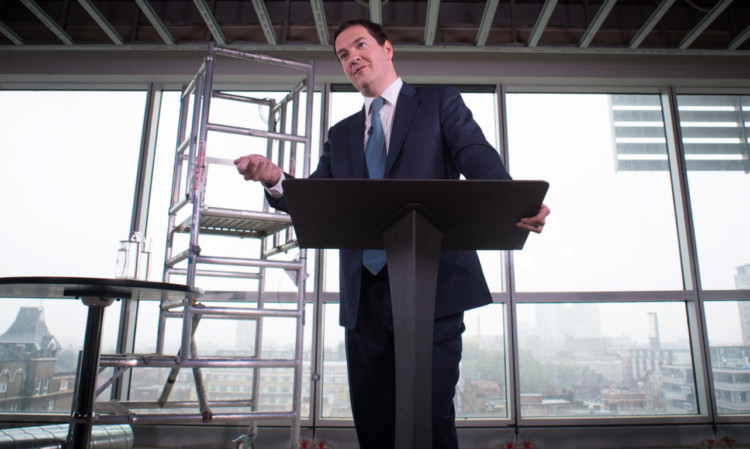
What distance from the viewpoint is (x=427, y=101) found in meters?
1.27

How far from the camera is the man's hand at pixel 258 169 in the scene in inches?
40.1

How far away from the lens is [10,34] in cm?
344

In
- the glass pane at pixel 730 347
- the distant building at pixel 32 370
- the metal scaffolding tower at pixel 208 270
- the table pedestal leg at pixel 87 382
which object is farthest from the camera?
the glass pane at pixel 730 347

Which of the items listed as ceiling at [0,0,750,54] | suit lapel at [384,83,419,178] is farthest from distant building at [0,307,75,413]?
suit lapel at [384,83,419,178]

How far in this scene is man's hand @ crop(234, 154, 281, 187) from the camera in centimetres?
102

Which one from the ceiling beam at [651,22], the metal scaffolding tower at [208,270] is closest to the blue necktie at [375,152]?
the metal scaffolding tower at [208,270]

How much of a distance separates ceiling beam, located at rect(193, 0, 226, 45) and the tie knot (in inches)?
90.7

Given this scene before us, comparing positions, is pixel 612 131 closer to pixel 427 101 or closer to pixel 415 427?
pixel 427 101

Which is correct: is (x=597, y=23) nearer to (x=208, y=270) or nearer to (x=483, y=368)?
(x=483, y=368)

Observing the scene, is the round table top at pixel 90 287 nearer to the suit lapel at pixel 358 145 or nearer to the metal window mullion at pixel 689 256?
the suit lapel at pixel 358 145

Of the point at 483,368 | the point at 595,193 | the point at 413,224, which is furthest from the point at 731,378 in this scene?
the point at 413,224

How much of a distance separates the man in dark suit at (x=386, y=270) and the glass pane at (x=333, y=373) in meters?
2.13

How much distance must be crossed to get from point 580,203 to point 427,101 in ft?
9.07

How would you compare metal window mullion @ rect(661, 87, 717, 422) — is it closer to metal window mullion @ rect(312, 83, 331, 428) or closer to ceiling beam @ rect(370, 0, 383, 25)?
ceiling beam @ rect(370, 0, 383, 25)
